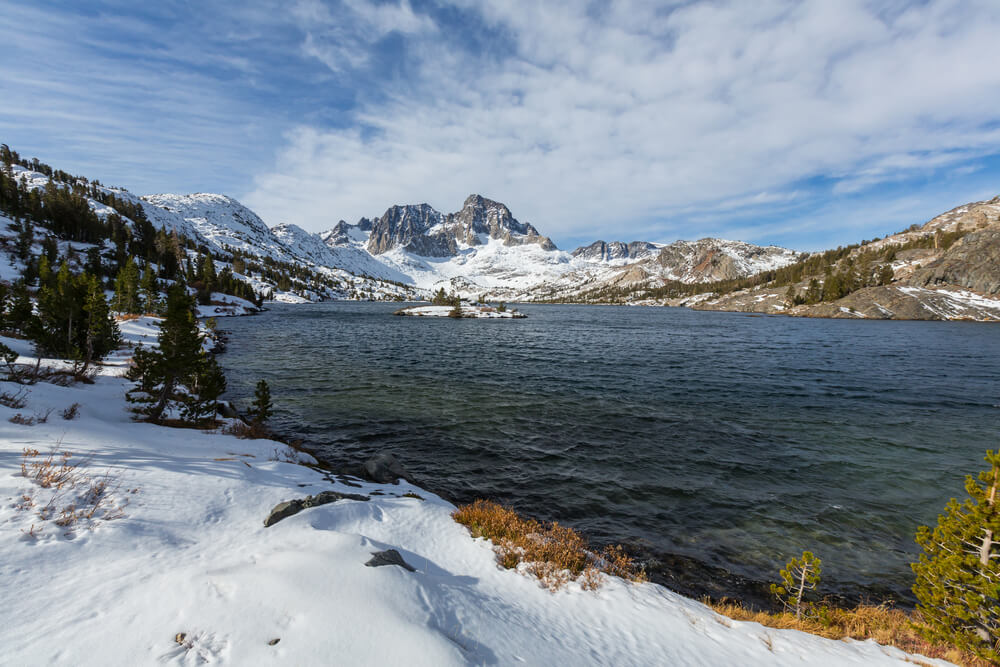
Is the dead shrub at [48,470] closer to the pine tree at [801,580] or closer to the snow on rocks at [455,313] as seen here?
the pine tree at [801,580]

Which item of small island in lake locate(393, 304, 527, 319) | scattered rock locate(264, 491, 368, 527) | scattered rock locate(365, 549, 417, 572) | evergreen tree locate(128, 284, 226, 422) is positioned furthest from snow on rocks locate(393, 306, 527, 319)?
scattered rock locate(365, 549, 417, 572)

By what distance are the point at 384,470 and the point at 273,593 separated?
8968 mm

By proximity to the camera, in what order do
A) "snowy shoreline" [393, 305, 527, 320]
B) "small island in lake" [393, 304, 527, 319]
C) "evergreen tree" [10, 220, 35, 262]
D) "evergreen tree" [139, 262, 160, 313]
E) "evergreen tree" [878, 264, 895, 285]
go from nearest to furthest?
"evergreen tree" [139, 262, 160, 313], "evergreen tree" [10, 220, 35, 262], "snowy shoreline" [393, 305, 527, 320], "small island in lake" [393, 304, 527, 319], "evergreen tree" [878, 264, 895, 285]

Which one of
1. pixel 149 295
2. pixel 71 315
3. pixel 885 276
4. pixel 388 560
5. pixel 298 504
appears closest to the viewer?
pixel 388 560

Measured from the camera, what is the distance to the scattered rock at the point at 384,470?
1414 cm

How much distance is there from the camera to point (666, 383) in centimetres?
3188

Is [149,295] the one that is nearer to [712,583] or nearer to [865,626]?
[712,583]

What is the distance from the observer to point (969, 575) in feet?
22.1

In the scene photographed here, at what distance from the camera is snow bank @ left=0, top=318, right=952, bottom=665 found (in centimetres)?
479

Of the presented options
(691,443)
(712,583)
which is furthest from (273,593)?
(691,443)

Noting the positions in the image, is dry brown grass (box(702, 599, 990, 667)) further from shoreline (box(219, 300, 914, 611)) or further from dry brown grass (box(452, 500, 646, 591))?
dry brown grass (box(452, 500, 646, 591))

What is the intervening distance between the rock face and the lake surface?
361 feet

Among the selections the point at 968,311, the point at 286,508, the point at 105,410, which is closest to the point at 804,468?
the point at 286,508

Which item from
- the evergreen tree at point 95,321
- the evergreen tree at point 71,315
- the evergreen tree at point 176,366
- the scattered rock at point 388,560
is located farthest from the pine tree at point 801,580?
the evergreen tree at point 71,315
